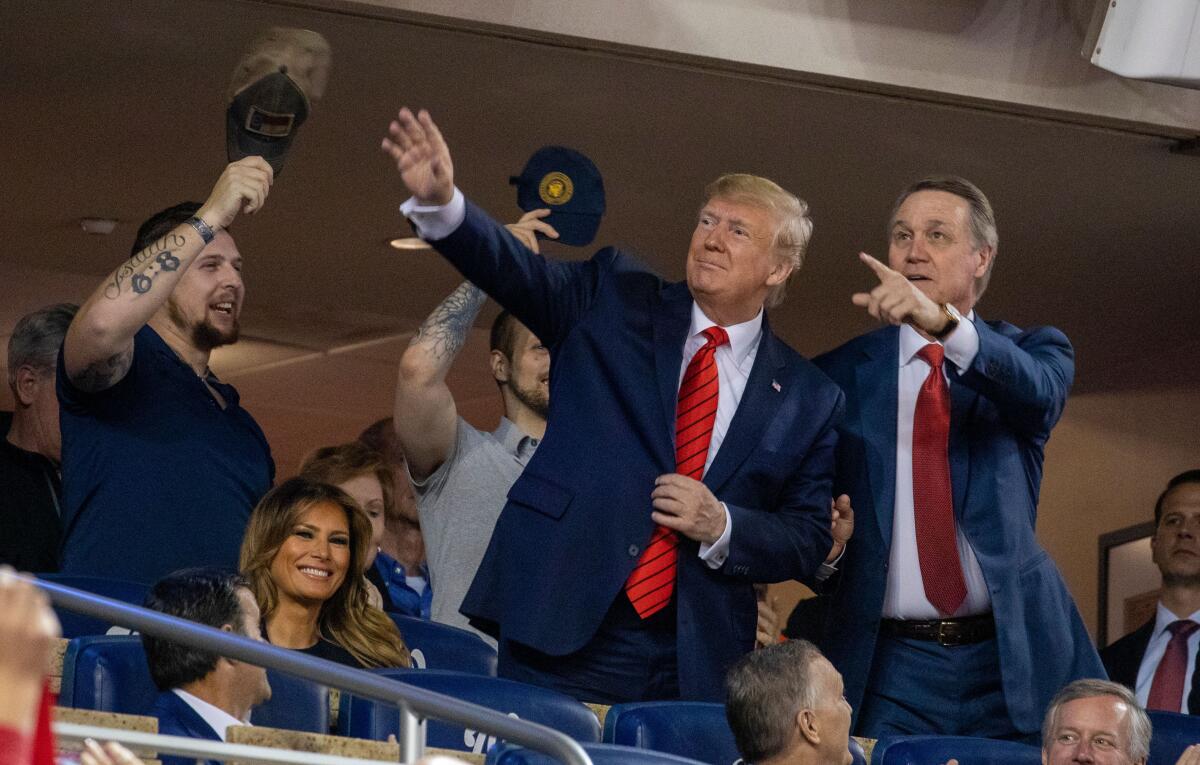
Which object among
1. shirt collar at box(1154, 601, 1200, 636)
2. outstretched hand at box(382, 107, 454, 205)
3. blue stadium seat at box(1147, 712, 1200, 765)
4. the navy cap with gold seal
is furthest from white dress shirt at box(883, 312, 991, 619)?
shirt collar at box(1154, 601, 1200, 636)

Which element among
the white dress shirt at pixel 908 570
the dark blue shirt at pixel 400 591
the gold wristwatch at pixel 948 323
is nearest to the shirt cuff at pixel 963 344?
the gold wristwatch at pixel 948 323

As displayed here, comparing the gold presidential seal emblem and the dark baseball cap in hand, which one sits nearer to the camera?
the gold presidential seal emblem

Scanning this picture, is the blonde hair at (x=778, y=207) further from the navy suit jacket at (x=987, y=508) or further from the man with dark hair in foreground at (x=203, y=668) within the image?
the man with dark hair in foreground at (x=203, y=668)

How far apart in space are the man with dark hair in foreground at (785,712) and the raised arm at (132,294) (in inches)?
51.3

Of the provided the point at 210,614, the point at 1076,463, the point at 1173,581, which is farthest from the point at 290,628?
the point at 1076,463

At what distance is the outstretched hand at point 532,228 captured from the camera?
3.81m

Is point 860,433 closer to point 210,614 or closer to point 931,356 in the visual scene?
point 931,356

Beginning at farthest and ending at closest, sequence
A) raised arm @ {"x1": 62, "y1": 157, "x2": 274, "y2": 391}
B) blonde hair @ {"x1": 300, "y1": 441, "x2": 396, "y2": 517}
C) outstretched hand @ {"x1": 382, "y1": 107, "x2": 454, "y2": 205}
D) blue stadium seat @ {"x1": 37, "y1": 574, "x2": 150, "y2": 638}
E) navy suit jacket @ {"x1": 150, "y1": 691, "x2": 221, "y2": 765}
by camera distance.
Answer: blonde hair @ {"x1": 300, "y1": 441, "x2": 396, "y2": 517} < raised arm @ {"x1": 62, "y1": 157, "x2": 274, "y2": 391} < blue stadium seat @ {"x1": 37, "y1": 574, "x2": 150, "y2": 638} < outstretched hand @ {"x1": 382, "y1": 107, "x2": 454, "y2": 205} < navy suit jacket @ {"x1": 150, "y1": 691, "x2": 221, "y2": 765}

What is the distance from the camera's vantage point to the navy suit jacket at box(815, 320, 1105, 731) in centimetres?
389

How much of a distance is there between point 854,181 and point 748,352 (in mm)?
2517

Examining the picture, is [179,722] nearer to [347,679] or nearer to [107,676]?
[107,676]

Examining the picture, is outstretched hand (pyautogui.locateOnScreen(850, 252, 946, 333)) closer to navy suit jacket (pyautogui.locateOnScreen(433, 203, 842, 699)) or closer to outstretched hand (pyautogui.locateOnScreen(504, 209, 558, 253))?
navy suit jacket (pyautogui.locateOnScreen(433, 203, 842, 699))

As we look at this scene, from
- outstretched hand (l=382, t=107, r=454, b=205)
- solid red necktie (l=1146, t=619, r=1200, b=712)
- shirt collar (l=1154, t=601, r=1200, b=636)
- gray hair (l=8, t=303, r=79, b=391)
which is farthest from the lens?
shirt collar (l=1154, t=601, r=1200, b=636)

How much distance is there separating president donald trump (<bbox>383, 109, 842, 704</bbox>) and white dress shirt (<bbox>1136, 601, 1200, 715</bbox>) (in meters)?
1.84
